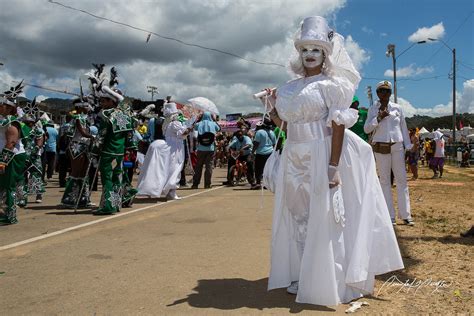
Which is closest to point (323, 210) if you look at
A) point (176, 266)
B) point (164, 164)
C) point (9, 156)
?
point (176, 266)

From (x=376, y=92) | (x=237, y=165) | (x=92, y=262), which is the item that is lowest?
(x=92, y=262)

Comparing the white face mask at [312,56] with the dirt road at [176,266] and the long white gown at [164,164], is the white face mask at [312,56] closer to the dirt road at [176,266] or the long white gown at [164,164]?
the dirt road at [176,266]

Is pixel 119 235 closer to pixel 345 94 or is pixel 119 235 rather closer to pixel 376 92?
pixel 345 94

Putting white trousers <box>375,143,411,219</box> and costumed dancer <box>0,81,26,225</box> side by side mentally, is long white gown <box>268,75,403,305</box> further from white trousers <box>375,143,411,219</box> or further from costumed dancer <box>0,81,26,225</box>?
costumed dancer <box>0,81,26,225</box>

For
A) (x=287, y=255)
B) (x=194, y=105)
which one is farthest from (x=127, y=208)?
(x=287, y=255)

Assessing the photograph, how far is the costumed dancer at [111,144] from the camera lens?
25.4 ft

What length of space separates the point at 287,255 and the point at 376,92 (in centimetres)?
391

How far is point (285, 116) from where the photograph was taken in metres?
3.71

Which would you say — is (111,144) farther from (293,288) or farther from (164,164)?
(293,288)

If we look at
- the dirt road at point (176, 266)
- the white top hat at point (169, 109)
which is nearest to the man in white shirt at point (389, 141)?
the dirt road at point (176, 266)

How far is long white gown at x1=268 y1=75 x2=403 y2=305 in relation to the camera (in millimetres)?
3389

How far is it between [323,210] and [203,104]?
28.5ft

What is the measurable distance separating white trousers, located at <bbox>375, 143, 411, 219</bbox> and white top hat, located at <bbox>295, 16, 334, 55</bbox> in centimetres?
359

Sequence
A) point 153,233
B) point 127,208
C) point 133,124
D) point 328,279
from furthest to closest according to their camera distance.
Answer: point 127,208 < point 133,124 < point 153,233 < point 328,279
